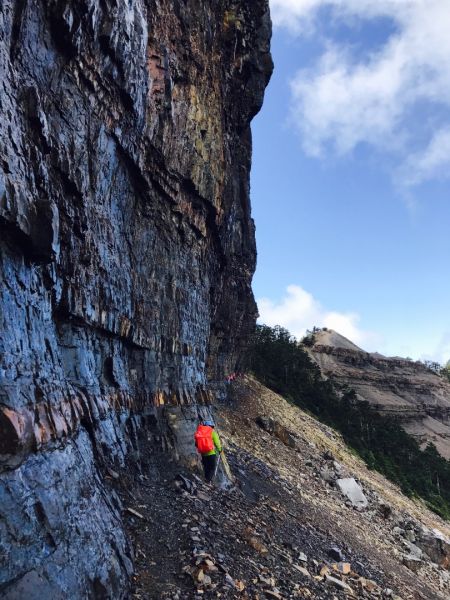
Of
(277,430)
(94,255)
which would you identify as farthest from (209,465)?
(277,430)

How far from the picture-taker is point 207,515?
9.71m

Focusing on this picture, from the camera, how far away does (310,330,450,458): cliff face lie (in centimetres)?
6481

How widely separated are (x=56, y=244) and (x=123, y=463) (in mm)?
5191

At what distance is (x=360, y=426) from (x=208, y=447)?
39.2 meters

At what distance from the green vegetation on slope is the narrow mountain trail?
60.5 ft

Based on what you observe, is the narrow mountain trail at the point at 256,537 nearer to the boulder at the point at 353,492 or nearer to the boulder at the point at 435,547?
the boulder at the point at 353,492

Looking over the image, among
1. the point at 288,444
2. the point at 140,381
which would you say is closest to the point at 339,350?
the point at 288,444

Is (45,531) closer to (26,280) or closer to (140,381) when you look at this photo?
(26,280)

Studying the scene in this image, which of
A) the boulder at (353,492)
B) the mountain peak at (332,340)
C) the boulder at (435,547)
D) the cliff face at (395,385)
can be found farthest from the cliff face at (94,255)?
the mountain peak at (332,340)

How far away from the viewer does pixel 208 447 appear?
12.1 metres

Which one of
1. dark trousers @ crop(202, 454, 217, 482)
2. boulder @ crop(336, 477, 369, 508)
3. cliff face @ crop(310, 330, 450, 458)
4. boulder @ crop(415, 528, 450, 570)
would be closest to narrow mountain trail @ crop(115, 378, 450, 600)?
dark trousers @ crop(202, 454, 217, 482)

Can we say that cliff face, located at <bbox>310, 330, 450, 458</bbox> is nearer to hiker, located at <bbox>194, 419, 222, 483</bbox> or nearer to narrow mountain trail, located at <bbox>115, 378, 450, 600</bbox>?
narrow mountain trail, located at <bbox>115, 378, 450, 600</bbox>

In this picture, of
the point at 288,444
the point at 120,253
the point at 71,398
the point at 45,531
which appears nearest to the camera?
the point at 45,531

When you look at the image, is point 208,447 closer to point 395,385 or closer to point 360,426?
point 360,426
